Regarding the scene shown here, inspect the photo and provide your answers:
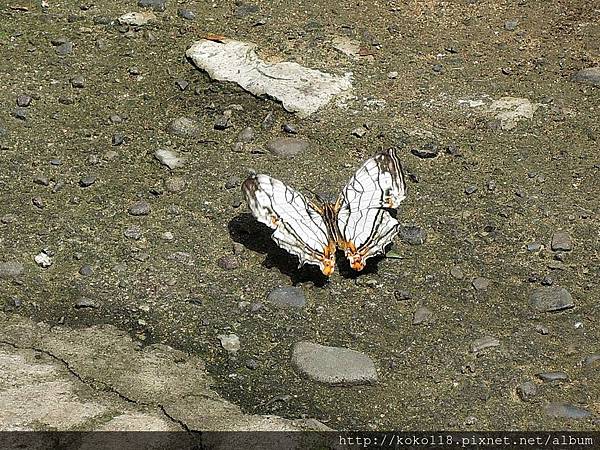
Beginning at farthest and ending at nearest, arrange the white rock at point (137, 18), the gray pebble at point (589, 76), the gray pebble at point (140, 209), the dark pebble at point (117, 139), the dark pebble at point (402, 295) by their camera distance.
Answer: the white rock at point (137, 18), the gray pebble at point (589, 76), the dark pebble at point (117, 139), the gray pebble at point (140, 209), the dark pebble at point (402, 295)

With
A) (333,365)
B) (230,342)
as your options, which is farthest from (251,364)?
(333,365)

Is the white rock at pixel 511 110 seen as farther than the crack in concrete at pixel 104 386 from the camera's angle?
Yes

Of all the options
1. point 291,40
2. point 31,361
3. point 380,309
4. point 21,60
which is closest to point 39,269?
point 31,361

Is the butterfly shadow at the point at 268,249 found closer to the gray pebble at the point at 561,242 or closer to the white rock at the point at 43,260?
the white rock at the point at 43,260

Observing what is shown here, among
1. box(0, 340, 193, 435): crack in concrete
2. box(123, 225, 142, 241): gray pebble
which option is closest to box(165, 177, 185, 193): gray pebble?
box(123, 225, 142, 241): gray pebble

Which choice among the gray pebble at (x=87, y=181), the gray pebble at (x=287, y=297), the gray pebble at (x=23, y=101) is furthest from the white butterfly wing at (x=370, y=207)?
the gray pebble at (x=23, y=101)

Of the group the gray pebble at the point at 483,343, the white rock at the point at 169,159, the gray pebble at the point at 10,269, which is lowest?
the gray pebble at the point at 10,269

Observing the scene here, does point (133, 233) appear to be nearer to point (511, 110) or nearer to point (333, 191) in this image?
point (333, 191)

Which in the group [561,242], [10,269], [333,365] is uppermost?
[561,242]

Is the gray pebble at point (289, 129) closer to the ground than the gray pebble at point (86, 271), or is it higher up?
higher up
